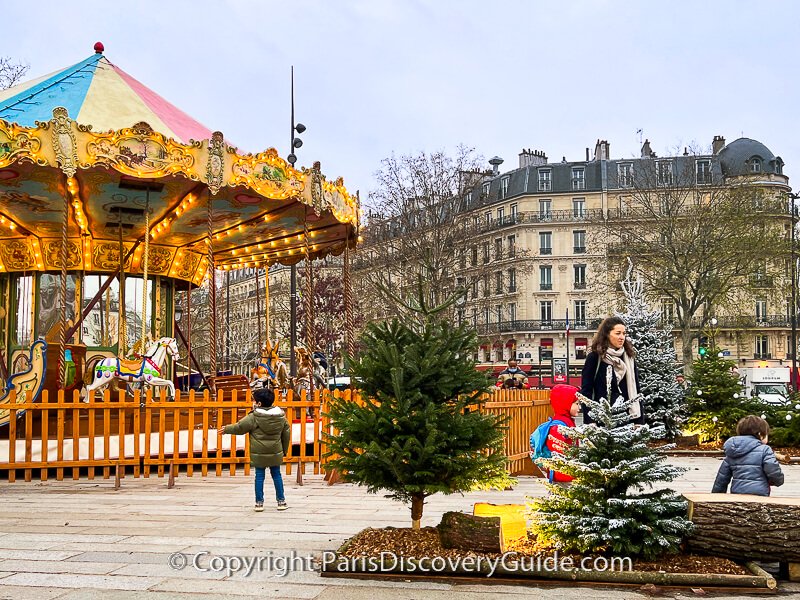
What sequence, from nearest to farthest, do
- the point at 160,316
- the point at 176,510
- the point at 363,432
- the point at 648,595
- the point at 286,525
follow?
the point at 648,595 → the point at 363,432 → the point at 286,525 → the point at 176,510 → the point at 160,316

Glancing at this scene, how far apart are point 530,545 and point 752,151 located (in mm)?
67441

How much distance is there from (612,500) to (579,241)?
64377 millimetres

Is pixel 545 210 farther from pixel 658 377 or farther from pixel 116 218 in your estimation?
pixel 116 218

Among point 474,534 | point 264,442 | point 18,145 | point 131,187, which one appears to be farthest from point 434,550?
point 131,187

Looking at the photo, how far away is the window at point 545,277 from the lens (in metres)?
68.2

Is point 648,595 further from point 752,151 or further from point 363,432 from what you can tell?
point 752,151

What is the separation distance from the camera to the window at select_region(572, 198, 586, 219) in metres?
68.4

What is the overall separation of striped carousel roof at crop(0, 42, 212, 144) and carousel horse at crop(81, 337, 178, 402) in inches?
171

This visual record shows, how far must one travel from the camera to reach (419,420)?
20.7 feet

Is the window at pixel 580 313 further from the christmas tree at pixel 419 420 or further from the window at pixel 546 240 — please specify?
the christmas tree at pixel 419 420

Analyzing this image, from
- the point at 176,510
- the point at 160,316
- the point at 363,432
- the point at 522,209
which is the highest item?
the point at 522,209

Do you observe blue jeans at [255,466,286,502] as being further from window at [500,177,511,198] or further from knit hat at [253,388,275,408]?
window at [500,177,511,198]

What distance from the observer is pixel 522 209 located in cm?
6962

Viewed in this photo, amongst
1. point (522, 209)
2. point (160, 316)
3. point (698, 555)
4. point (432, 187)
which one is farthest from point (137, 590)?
point (522, 209)
